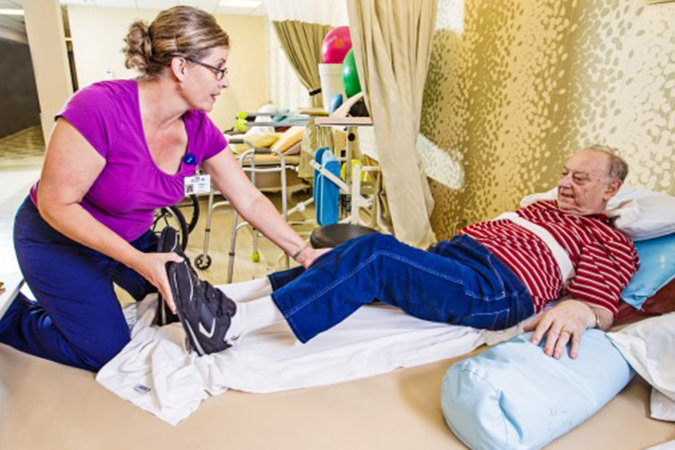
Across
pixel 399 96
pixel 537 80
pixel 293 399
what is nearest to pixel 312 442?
pixel 293 399

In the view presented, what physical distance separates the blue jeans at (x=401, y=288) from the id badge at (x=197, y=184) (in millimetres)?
478

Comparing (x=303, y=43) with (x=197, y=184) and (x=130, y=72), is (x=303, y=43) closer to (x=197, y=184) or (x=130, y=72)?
(x=197, y=184)

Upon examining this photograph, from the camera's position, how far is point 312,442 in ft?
3.14

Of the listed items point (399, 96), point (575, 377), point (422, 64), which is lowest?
point (575, 377)

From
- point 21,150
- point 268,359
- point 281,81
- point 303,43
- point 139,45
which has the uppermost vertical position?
point 303,43

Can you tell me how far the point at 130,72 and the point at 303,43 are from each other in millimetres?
3921

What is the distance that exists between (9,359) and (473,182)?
6.98 feet

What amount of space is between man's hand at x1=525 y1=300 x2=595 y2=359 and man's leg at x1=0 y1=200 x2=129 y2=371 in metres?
1.15

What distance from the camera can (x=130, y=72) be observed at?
6914 mm

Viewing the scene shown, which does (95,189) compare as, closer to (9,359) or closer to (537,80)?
(9,359)

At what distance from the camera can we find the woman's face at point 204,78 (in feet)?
3.85

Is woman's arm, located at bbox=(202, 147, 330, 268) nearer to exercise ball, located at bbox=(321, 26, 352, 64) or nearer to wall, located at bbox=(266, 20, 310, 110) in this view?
exercise ball, located at bbox=(321, 26, 352, 64)

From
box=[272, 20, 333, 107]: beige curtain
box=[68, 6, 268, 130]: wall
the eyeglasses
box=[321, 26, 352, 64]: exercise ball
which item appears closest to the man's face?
the eyeglasses

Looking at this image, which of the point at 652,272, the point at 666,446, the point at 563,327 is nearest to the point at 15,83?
the point at 563,327
